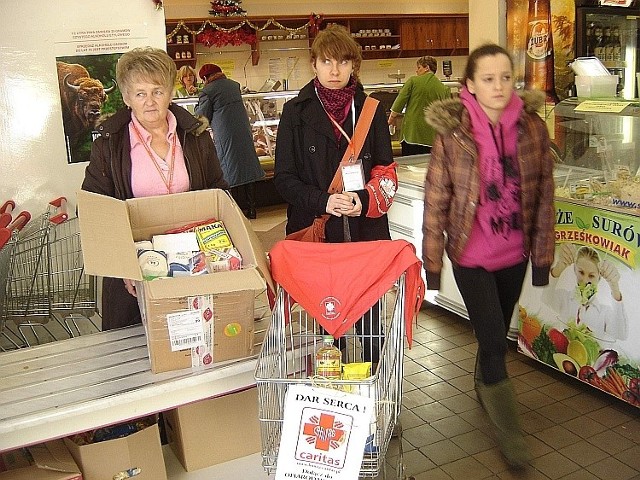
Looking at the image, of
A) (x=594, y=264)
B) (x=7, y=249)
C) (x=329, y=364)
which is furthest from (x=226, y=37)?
(x=329, y=364)

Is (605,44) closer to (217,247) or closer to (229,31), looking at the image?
(217,247)

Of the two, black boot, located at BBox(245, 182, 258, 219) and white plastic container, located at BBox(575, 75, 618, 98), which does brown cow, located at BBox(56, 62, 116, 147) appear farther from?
black boot, located at BBox(245, 182, 258, 219)

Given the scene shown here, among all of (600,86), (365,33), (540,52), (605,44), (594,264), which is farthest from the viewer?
(365,33)

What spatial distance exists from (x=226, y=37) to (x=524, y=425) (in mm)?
9121

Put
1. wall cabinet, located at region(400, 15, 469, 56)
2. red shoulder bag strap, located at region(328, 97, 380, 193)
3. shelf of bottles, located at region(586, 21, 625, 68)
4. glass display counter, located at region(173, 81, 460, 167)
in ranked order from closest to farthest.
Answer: red shoulder bag strap, located at region(328, 97, 380, 193) → shelf of bottles, located at region(586, 21, 625, 68) → glass display counter, located at region(173, 81, 460, 167) → wall cabinet, located at region(400, 15, 469, 56)

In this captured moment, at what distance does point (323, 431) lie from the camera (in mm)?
2137

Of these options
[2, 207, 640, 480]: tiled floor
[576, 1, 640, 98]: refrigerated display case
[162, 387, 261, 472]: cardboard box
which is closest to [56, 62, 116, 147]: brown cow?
[162, 387, 261, 472]: cardboard box

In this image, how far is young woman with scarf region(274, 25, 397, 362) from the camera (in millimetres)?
2980

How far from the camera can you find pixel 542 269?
316cm

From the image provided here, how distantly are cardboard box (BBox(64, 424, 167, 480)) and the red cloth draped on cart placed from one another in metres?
0.70

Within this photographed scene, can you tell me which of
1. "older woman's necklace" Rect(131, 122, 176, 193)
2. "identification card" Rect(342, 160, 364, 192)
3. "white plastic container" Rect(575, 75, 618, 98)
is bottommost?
"identification card" Rect(342, 160, 364, 192)

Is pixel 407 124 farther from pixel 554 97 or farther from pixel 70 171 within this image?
pixel 70 171

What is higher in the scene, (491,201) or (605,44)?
(605,44)

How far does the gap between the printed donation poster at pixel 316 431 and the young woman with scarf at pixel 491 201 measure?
1.13 metres
